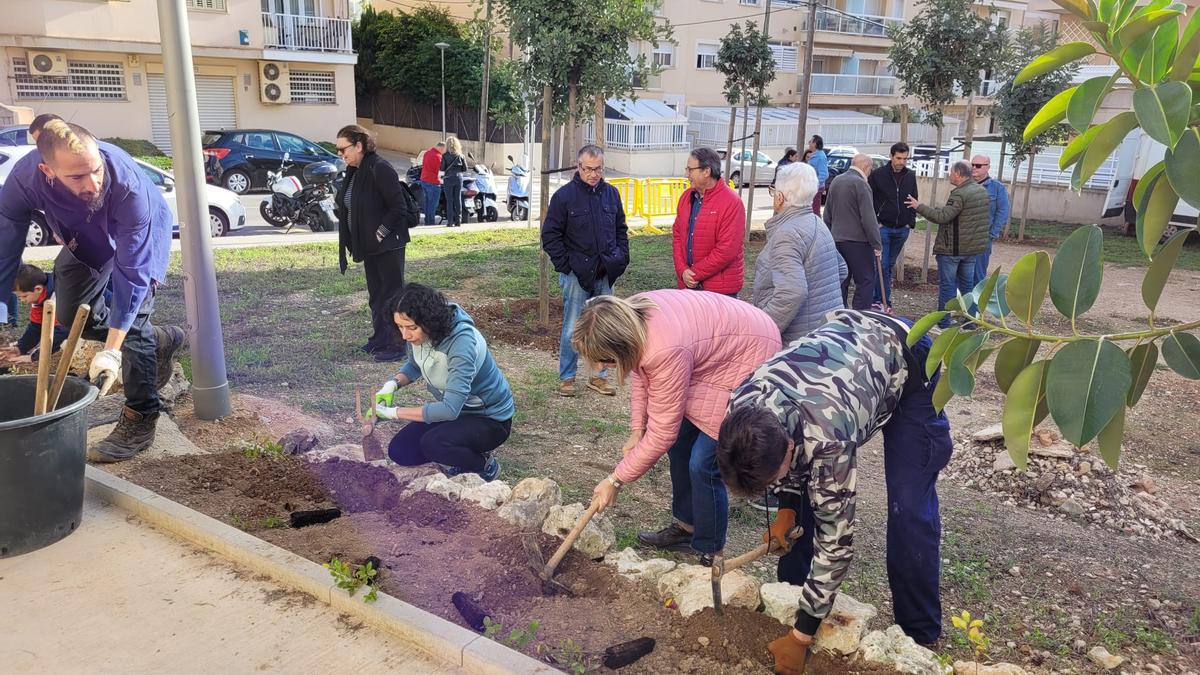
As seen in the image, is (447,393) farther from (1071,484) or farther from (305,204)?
(305,204)

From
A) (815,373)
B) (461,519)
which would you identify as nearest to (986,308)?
(815,373)

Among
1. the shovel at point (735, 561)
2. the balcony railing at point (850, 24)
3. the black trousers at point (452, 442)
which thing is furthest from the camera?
the balcony railing at point (850, 24)

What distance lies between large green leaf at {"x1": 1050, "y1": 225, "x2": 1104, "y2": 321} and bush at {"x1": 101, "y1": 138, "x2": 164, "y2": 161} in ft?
83.3

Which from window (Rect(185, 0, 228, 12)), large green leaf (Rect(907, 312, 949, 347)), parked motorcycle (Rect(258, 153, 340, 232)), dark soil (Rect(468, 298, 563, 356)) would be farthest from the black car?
large green leaf (Rect(907, 312, 949, 347))

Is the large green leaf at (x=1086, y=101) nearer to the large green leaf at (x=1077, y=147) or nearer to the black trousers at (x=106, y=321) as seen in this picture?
the large green leaf at (x=1077, y=147)

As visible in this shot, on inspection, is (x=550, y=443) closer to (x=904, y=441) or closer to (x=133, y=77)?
(x=904, y=441)

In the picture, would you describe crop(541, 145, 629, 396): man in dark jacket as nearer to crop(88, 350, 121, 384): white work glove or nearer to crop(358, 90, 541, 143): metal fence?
crop(88, 350, 121, 384): white work glove

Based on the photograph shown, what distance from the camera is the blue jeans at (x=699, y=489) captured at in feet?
12.6

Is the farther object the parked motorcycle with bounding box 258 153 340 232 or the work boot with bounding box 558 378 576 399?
the parked motorcycle with bounding box 258 153 340 232

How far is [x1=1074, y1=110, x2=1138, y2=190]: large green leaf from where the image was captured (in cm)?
158

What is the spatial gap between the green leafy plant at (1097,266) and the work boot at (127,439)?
4309 millimetres

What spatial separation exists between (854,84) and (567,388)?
124 feet

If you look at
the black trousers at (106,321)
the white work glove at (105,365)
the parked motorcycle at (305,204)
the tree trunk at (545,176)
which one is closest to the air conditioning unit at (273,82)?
the parked motorcycle at (305,204)

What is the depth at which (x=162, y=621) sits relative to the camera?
3191 mm
